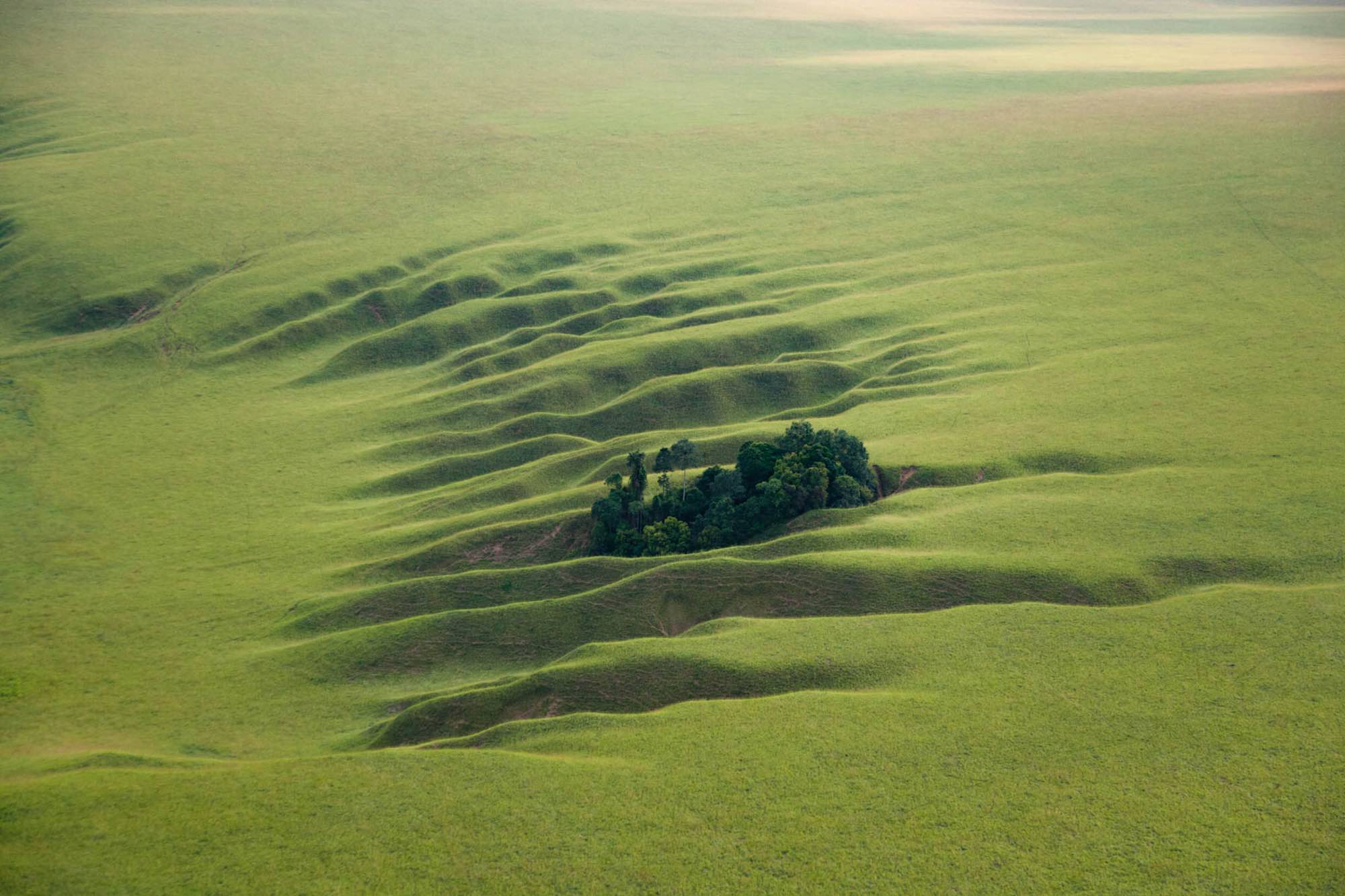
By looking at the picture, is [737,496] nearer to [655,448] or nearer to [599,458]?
[655,448]

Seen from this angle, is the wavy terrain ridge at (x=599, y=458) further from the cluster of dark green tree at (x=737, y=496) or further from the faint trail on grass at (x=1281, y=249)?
the faint trail on grass at (x=1281, y=249)

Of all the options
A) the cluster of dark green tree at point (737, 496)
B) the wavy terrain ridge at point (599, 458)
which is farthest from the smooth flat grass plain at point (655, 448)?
the cluster of dark green tree at point (737, 496)

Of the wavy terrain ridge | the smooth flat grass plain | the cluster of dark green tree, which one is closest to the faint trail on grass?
the smooth flat grass plain

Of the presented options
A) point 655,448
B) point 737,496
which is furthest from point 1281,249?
point 737,496

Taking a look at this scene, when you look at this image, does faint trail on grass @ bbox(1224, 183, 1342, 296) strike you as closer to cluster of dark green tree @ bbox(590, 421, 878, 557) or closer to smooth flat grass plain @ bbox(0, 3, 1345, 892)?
smooth flat grass plain @ bbox(0, 3, 1345, 892)

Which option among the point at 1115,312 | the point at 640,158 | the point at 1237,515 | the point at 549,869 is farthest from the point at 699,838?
the point at 640,158

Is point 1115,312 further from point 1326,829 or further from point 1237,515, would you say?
point 1326,829

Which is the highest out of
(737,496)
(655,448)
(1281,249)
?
(1281,249)
